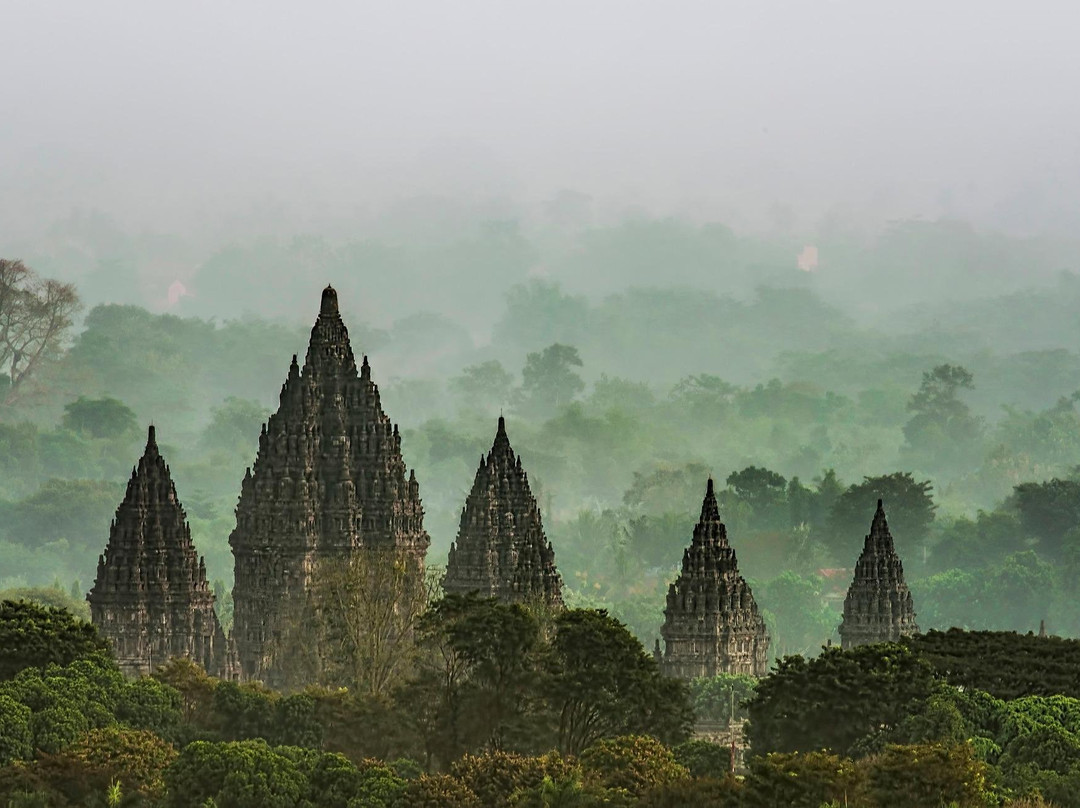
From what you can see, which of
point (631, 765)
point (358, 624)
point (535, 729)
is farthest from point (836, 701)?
point (358, 624)

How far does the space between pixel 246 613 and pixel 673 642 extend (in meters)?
20.2

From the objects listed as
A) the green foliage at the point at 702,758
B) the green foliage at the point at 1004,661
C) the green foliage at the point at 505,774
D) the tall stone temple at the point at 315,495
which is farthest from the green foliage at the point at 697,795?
the tall stone temple at the point at 315,495

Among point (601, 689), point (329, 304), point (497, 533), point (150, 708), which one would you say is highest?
point (329, 304)

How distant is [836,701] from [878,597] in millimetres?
45376

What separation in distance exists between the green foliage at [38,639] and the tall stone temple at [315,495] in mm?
26559

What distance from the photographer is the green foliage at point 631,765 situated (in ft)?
331

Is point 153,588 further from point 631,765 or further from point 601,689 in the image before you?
point 631,765

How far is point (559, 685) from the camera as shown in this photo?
4491 inches

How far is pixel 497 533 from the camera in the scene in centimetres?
15388

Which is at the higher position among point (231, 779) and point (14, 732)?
point (14, 732)

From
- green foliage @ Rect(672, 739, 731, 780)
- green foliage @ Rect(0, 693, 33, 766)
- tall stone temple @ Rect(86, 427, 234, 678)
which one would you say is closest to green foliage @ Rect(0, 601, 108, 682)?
green foliage @ Rect(0, 693, 33, 766)

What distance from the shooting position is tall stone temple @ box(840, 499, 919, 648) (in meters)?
155

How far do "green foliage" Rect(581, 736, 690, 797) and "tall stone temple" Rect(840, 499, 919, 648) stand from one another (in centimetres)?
5109

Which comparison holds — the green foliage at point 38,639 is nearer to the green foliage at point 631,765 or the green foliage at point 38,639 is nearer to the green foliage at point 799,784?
the green foliage at point 631,765
